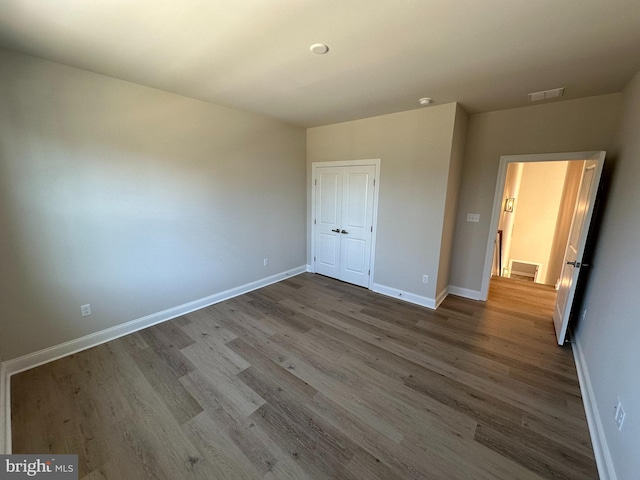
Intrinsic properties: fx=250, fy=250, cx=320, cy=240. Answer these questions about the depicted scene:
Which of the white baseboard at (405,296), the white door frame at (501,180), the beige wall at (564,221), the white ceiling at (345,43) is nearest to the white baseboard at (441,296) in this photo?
the white baseboard at (405,296)

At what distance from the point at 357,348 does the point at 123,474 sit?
1.92m

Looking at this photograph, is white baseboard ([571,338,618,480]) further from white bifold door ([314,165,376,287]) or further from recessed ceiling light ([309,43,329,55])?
recessed ceiling light ([309,43,329,55])

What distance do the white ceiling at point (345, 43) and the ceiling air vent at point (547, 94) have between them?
0.08 metres

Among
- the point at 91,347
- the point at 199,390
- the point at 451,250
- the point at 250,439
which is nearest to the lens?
the point at 250,439

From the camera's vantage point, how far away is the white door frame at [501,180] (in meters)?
2.88

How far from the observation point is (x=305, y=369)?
2285mm

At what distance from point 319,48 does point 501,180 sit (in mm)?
2918

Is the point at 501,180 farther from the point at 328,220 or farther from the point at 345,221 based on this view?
the point at 328,220

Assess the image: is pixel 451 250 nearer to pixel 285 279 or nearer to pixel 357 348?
pixel 357 348

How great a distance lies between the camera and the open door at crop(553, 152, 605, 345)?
2464 millimetres

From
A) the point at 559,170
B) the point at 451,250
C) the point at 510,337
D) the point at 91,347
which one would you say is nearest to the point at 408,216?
the point at 451,250

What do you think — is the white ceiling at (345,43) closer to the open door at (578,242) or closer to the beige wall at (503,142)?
the beige wall at (503,142)

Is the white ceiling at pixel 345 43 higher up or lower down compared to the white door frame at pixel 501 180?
higher up

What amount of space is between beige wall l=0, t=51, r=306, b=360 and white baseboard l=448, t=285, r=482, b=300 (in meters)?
3.28
